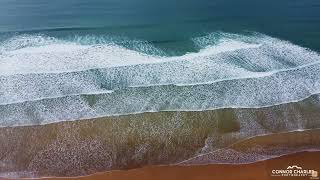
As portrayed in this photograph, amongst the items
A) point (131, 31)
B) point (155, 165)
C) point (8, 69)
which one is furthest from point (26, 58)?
point (155, 165)

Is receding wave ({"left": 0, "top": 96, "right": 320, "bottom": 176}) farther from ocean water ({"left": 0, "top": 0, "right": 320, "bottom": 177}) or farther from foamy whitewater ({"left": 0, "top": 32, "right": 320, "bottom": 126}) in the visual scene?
foamy whitewater ({"left": 0, "top": 32, "right": 320, "bottom": 126})

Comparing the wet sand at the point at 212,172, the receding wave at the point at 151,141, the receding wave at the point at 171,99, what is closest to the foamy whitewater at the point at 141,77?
the receding wave at the point at 171,99

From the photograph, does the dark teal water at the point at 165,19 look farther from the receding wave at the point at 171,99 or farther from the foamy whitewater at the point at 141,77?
the receding wave at the point at 171,99

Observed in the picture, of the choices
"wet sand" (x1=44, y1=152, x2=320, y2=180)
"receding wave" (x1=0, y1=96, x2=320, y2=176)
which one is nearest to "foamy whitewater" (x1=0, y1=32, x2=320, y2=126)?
"receding wave" (x1=0, y1=96, x2=320, y2=176)

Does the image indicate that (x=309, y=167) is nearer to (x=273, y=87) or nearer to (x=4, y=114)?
(x=273, y=87)

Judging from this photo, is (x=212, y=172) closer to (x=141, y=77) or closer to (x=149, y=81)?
(x=149, y=81)
